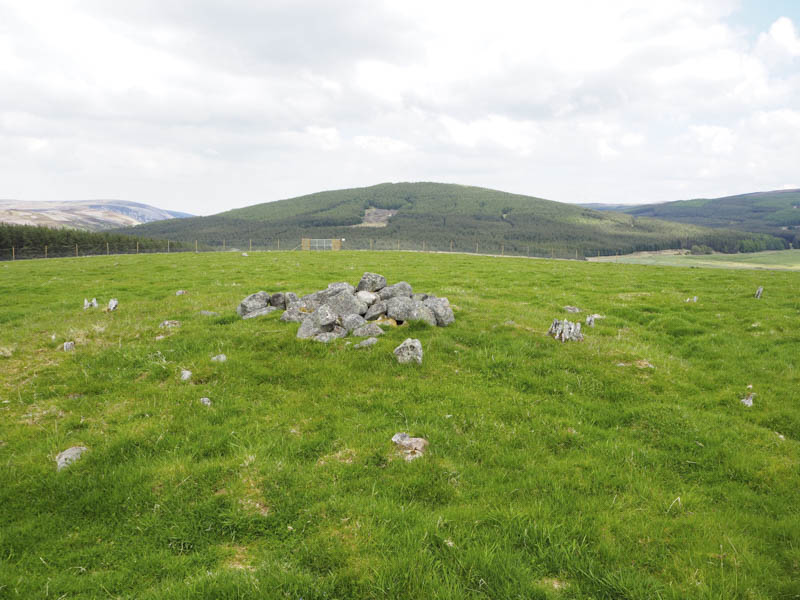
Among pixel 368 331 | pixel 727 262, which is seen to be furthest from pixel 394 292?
pixel 727 262

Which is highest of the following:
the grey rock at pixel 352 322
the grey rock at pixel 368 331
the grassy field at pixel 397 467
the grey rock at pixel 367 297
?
the grey rock at pixel 367 297

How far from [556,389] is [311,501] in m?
6.68

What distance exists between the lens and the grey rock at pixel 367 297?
15.0 meters

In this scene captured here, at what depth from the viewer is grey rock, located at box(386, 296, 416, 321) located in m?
13.9

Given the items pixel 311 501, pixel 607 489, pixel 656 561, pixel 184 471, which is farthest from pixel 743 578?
pixel 184 471

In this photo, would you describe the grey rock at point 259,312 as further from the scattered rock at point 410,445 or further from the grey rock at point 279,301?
the scattered rock at point 410,445

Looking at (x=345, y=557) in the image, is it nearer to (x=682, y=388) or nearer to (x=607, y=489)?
(x=607, y=489)

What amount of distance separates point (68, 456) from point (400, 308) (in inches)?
379

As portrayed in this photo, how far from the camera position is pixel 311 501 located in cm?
589

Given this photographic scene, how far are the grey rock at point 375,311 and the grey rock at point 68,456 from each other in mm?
8682

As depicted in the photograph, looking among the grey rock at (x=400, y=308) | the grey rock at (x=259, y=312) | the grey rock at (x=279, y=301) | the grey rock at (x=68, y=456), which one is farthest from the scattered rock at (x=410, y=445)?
the grey rock at (x=279, y=301)

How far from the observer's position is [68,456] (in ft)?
22.4

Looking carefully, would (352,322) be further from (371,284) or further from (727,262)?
(727,262)

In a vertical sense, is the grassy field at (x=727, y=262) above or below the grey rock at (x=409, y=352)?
below
